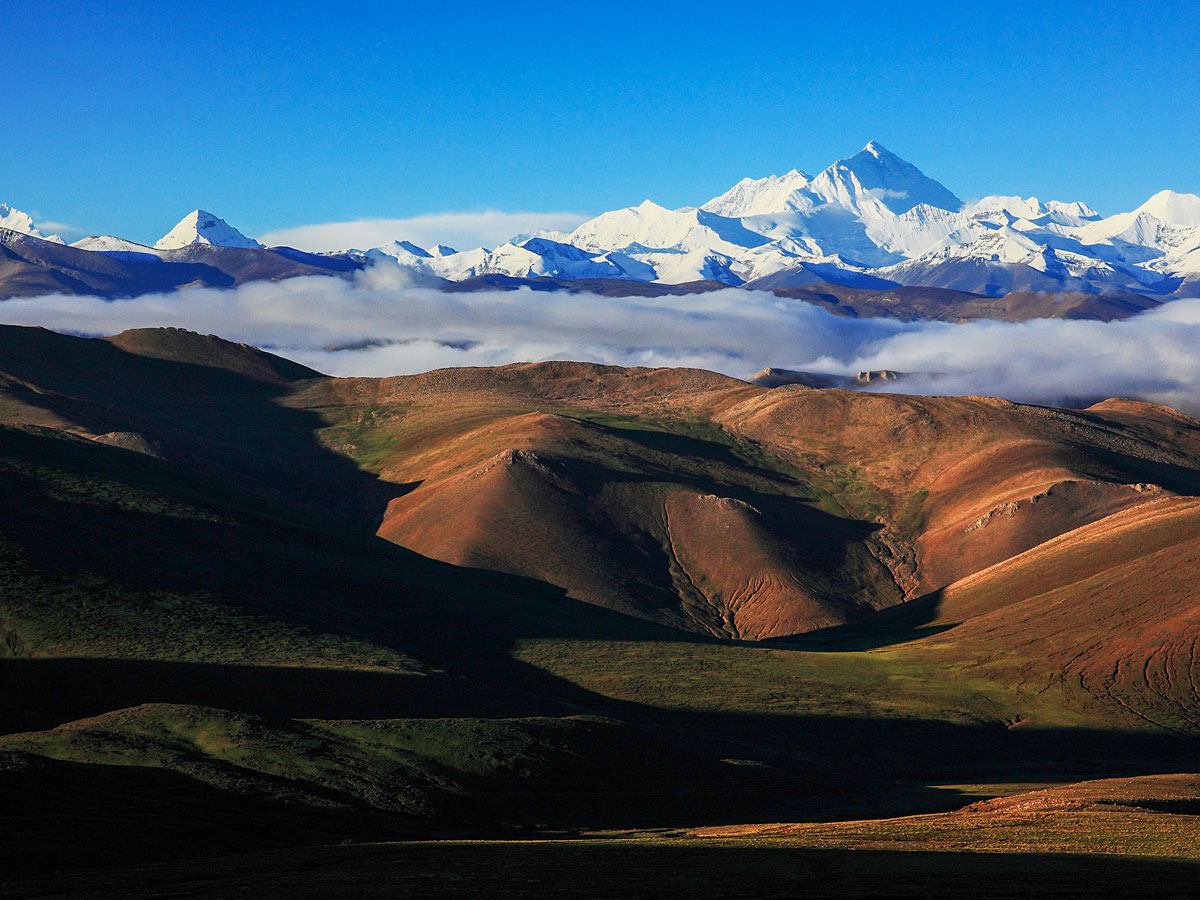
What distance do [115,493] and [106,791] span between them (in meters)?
87.6

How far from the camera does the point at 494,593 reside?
464ft

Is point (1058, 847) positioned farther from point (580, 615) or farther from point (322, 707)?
point (580, 615)

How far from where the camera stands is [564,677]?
11394 cm

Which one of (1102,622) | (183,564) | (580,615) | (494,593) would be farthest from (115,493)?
(1102,622)

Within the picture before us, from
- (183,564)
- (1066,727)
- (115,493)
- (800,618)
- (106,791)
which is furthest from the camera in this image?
(800,618)

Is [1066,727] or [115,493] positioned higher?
[115,493]

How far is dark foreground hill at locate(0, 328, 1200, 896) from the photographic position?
49.6 metres

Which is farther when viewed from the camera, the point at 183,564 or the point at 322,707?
the point at 183,564

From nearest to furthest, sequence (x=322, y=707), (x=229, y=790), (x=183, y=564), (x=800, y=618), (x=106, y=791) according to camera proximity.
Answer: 1. (x=106, y=791)
2. (x=229, y=790)
3. (x=322, y=707)
4. (x=183, y=564)
5. (x=800, y=618)

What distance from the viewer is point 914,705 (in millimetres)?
111438

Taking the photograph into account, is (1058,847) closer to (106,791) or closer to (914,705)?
(106,791)

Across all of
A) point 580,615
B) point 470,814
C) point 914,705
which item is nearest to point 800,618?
point 580,615

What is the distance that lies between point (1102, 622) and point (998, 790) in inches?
2002

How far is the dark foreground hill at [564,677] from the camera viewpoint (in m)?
49.6
